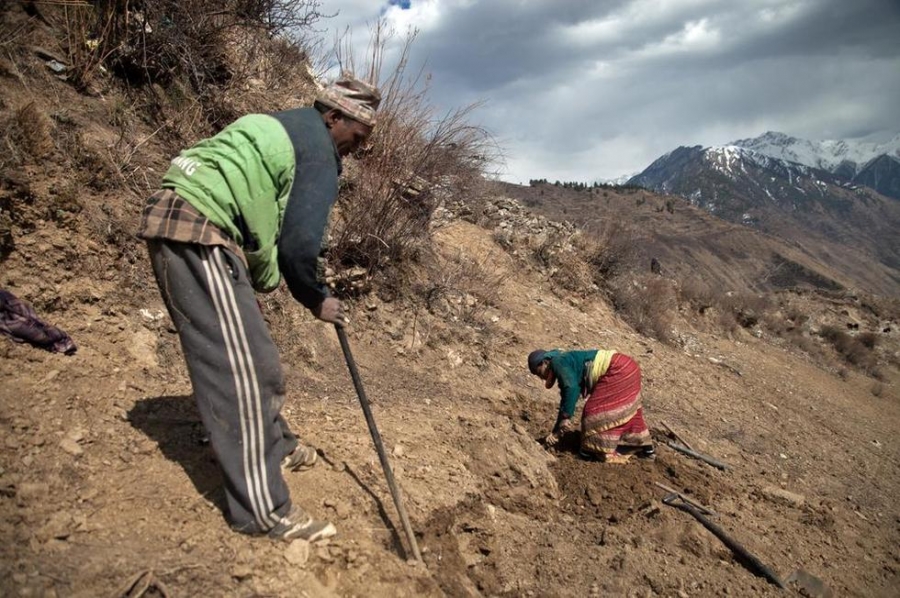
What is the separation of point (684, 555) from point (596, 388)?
132 cm

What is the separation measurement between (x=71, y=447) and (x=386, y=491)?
1278 mm

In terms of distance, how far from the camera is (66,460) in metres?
1.89

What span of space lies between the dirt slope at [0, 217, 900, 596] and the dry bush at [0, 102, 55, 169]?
44 centimetres

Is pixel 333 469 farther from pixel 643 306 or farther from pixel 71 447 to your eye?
pixel 643 306

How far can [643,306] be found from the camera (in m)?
8.68

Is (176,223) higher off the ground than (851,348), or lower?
higher

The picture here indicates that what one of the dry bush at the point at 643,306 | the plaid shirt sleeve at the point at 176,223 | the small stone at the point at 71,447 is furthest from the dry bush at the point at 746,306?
the small stone at the point at 71,447

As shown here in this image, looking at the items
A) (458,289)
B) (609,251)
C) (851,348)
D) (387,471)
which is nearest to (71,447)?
(387,471)

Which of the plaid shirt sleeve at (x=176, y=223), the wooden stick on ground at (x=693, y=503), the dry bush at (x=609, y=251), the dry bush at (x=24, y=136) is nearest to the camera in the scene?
the plaid shirt sleeve at (x=176, y=223)

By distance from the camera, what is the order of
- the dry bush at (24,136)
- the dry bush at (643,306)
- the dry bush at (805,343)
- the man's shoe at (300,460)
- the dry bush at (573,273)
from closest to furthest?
the man's shoe at (300,460) < the dry bush at (24,136) < the dry bush at (573,273) < the dry bush at (643,306) < the dry bush at (805,343)

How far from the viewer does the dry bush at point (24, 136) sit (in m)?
2.74

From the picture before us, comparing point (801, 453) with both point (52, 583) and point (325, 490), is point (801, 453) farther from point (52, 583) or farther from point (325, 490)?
point (52, 583)

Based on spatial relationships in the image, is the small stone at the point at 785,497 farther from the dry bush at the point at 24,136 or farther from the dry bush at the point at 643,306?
the dry bush at the point at 24,136

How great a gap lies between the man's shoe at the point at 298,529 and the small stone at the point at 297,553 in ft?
0.08
